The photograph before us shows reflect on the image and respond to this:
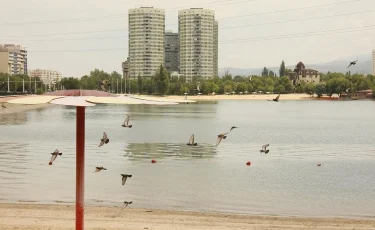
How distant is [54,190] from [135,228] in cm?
1288

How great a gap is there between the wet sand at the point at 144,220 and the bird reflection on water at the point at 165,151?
26.7 m

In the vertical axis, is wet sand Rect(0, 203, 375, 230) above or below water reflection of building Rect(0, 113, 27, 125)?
above

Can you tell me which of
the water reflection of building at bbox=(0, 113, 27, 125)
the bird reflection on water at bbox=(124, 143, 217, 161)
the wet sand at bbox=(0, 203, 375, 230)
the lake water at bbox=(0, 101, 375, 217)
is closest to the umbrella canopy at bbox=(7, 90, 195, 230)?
the wet sand at bbox=(0, 203, 375, 230)

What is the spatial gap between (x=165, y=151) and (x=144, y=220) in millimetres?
36586

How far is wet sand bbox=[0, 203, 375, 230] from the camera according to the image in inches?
907

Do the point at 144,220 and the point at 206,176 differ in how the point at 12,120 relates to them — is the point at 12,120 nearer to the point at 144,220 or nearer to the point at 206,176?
the point at 206,176

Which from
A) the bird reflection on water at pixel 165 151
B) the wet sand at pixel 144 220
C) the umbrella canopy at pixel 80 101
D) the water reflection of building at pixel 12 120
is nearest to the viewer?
the umbrella canopy at pixel 80 101

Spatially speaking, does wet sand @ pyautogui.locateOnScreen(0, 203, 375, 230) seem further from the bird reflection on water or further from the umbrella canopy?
the bird reflection on water

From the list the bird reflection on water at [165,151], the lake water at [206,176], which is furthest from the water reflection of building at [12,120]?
the bird reflection on water at [165,151]

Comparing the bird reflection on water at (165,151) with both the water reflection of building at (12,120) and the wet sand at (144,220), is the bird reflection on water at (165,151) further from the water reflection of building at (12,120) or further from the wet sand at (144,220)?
the water reflection of building at (12,120)

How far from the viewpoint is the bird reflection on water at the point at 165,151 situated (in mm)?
56325

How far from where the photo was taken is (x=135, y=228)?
2253 cm

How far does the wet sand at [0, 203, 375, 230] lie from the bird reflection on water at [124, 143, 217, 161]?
1052 inches

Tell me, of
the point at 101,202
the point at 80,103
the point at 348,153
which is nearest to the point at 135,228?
the point at 101,202
